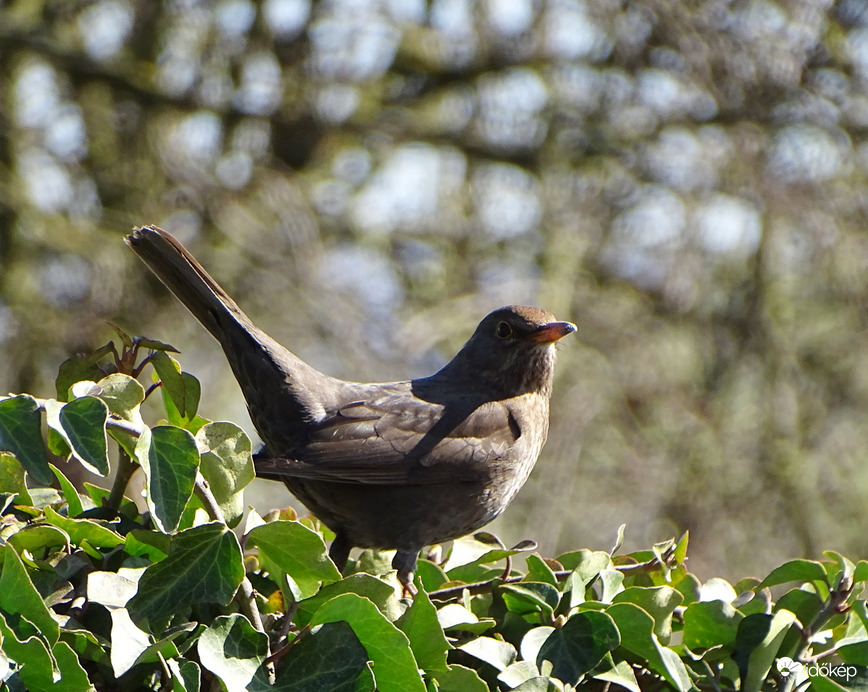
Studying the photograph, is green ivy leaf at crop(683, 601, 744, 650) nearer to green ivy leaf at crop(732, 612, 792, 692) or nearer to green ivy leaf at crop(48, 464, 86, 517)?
green ivy leaf at crop(732, 612, 792, 692)

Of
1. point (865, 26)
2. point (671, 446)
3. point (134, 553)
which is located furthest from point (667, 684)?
point (865, 26)

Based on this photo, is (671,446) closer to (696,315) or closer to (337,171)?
(696,315)

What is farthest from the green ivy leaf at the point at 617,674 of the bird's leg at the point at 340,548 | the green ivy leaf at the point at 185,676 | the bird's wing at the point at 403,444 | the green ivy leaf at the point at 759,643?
the bird's leg at the point at 340,548

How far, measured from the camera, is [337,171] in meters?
8.47

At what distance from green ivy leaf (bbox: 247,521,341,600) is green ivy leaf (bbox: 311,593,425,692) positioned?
11cm

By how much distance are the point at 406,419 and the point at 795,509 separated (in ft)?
15.1

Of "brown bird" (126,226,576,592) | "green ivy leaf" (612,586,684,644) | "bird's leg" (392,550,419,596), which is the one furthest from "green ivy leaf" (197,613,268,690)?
"bird's leg" (392,550,419,596)

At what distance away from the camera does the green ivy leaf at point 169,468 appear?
5.64ft

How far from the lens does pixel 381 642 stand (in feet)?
5.71

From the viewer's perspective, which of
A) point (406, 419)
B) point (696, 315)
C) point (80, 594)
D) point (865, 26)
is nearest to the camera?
point (80, 594)

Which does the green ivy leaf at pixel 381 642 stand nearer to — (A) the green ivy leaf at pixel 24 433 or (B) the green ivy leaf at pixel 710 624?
(A) the green ivy leaf at pixel 24 433

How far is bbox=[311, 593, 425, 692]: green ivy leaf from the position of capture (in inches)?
67.8

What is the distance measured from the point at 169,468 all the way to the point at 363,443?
189cm

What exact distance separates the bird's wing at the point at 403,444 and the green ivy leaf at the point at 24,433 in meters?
1.51
